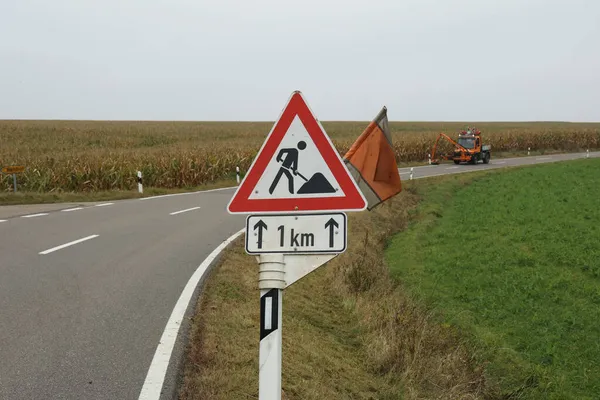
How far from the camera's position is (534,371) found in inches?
316

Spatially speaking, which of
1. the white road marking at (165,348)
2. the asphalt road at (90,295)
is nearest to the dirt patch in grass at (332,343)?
the white road marking at (165,348)

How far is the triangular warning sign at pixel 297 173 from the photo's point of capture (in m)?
3.44

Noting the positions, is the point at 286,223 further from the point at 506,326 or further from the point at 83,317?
the point at 506,326

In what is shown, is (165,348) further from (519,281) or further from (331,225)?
(519,281)

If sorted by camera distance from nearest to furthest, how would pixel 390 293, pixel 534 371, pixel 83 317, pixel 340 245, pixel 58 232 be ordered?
pixel 340 245, pixel 83 317, pixel 534 371, pixel 390 293, pixel 58 232

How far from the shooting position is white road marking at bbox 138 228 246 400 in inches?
180

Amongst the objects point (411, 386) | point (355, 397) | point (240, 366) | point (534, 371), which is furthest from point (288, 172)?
point (534, 371)

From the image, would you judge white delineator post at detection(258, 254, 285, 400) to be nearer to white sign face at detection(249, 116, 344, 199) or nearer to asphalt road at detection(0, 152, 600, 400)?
white sign face at detection(249, 116, 344, 199)

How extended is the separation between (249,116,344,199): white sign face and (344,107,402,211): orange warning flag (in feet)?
7.59

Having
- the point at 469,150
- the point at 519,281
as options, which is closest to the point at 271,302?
the point at 519,281

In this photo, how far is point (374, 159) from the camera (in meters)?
5.79

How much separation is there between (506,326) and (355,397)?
4678 mm

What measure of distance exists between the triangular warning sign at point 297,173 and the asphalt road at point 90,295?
Answer: 2000 mm

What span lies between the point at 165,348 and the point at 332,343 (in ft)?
7.78
